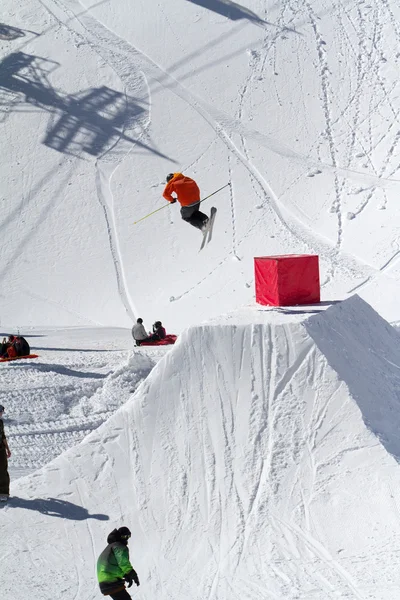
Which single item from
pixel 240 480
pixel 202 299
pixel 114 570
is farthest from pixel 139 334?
pixel 114 570

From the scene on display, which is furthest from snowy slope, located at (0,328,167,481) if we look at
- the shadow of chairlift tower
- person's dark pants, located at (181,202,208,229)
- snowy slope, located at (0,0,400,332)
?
the shadow of chairlift tower

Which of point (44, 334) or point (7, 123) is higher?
point (7, 123)

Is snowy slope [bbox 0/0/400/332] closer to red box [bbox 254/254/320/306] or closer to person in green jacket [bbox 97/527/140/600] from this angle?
red box [bbox 254/254/320/306]

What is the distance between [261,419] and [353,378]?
115 cm

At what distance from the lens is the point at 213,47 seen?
30125 millimetres

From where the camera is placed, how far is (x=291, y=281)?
39.8ft

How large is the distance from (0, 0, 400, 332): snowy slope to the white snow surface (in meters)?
0.07

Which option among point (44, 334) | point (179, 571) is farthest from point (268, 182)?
point (179, 571)

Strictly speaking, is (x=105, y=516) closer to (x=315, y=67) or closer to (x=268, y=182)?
(x=268, y=182)

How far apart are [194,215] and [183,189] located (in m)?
0.66

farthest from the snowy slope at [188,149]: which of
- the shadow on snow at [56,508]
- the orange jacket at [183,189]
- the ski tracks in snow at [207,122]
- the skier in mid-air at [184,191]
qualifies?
the shadow on snow at [56,508]

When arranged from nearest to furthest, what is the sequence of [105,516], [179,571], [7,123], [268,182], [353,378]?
[179,571] → [105,516] → [353,378] → [268,182] → [7,123]

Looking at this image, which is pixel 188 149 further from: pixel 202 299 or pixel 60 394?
pixel 60 394

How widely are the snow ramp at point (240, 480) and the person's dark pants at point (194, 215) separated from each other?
2157mm
